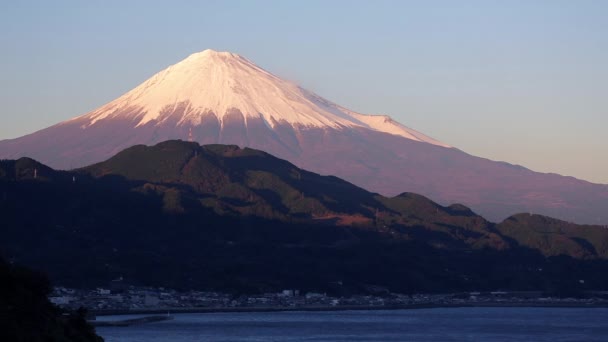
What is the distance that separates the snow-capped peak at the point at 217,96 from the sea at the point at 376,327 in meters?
76.5

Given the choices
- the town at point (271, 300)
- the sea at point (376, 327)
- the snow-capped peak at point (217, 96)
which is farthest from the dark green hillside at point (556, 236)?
the snow-capped peak at point (217, 96)

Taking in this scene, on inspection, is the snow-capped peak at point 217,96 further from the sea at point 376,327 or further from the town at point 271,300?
the sea at point 376,327

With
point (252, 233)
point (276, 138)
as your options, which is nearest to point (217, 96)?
point (276, 138)

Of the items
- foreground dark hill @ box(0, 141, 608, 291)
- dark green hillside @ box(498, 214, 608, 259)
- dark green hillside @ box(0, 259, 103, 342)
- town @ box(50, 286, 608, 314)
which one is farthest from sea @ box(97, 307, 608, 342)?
dark green hillside @ box(498, 214, 608, 259)

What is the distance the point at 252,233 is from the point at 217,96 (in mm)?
63852

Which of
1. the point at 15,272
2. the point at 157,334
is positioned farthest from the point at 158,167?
the point at 15,272

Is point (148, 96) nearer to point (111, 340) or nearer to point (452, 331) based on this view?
point (452, 331)

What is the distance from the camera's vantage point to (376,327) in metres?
69.8

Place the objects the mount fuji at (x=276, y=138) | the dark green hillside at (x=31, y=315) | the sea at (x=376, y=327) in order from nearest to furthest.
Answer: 1. the dark green hillside at (x=31, y=315)
2. the sea at (x=376, y=327)
3. the mount fuji at (x=276, y=138)

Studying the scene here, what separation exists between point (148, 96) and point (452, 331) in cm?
10490

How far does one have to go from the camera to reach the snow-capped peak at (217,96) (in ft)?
537

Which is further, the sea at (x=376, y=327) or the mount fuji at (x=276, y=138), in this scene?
the mount fuji at (x=276, y=138)

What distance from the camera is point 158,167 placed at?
4690 inches

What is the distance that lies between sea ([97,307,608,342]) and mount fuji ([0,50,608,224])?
7035 cm
